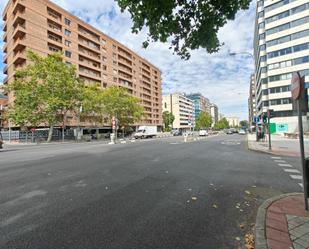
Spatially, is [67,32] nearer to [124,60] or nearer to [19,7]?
[19,7]

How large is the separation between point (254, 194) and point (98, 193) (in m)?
3.84

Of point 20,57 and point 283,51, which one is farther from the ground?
point 283,51

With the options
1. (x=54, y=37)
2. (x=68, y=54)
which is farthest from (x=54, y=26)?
(x=68, y=54)

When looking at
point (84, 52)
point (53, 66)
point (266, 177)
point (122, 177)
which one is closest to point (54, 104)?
point (53, 66)

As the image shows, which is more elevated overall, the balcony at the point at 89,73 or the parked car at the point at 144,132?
the balcony at the point at 89,73

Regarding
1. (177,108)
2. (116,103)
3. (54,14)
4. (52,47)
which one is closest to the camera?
(116,103)

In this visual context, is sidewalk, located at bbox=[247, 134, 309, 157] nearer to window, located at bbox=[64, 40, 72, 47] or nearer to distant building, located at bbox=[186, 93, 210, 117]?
window, located at bbox=[64, 40, 72, 47]

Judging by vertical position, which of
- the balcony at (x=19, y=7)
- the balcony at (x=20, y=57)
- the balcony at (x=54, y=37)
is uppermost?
the balcony at (x=19, y=7)

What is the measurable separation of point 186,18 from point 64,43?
52767 millimetres

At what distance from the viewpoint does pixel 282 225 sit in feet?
11.8

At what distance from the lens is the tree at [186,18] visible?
5301 millimetres

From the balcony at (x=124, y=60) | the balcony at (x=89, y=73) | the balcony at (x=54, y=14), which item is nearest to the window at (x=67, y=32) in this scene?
the balcony at (x=54, y=14)

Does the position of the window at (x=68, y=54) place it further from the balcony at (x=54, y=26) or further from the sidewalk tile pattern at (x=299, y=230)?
the sidewalk tile pattern at (x=299, y=230)

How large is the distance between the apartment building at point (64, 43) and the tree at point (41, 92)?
635 cm
